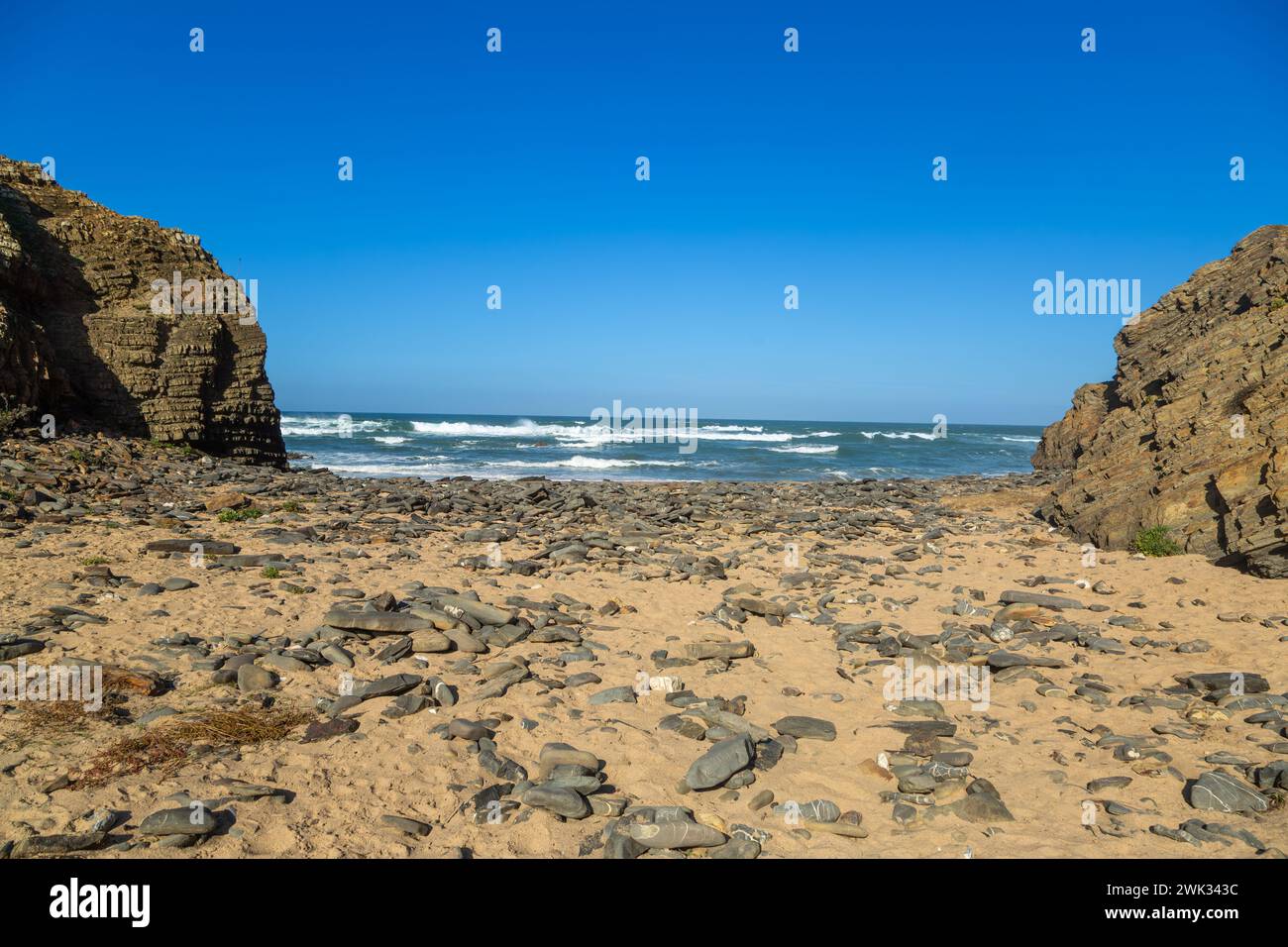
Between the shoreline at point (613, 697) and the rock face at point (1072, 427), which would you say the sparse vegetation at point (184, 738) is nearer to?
the shoreline at point (613, 697)

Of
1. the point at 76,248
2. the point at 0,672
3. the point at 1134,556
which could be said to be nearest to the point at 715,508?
the point at 1134,556

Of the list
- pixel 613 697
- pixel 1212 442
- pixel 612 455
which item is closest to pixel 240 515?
pixel 613 697

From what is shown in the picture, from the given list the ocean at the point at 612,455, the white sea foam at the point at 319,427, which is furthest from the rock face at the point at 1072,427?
the white sea foam at the point at 319,427

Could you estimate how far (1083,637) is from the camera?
7766mm

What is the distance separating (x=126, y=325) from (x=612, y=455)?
31.6m

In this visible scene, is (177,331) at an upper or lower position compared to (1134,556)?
upper

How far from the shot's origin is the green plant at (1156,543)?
11.0 metres

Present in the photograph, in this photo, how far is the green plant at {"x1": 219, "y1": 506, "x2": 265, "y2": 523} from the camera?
12641 mm

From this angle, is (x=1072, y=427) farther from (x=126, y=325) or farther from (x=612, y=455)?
(x=126, y=325)

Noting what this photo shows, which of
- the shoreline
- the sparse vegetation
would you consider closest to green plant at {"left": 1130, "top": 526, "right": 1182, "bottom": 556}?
the shoreline

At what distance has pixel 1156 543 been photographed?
11.2 meters

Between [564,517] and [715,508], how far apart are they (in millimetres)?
4478

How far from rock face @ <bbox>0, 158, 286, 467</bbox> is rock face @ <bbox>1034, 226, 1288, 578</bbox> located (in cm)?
2353
